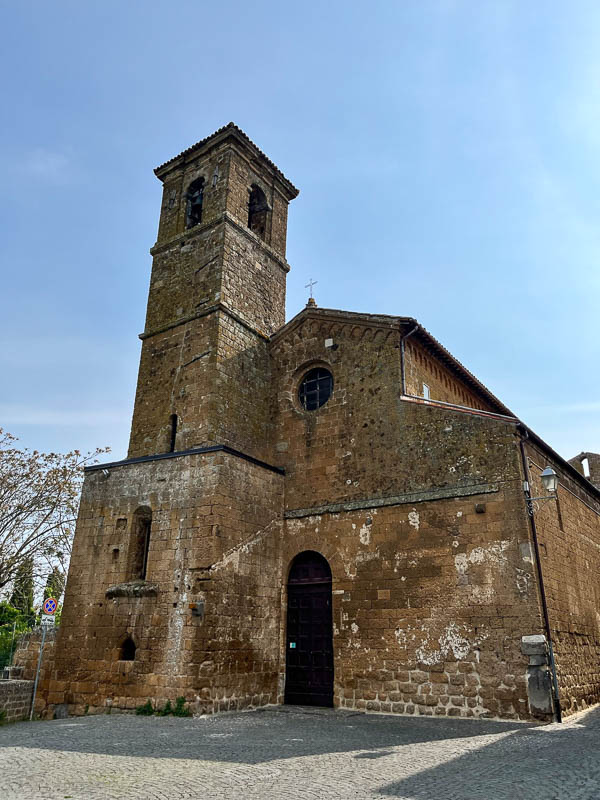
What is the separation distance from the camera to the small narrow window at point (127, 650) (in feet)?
39.6

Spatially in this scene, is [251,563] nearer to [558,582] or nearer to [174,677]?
[174,677]

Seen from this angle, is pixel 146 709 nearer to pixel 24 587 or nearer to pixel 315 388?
pixel 315 388

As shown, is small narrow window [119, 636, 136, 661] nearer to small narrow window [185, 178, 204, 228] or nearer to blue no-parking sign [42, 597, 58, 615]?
blue no-parking sign [42, 597, 58, 615]

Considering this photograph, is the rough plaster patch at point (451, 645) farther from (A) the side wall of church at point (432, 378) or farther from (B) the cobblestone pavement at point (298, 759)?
(A) the side wall of church at point (432, 378)

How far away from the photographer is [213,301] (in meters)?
15.4

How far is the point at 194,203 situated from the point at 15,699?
1371 cm

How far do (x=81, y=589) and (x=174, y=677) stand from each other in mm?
3366

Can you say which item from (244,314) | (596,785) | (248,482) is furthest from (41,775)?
(244,314)

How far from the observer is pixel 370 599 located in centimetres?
1242

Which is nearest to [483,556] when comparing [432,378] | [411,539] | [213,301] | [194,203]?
[411,539]

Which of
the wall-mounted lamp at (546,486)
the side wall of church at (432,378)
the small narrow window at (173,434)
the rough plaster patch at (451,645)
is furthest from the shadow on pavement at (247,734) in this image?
the side wall of church at (432,378)

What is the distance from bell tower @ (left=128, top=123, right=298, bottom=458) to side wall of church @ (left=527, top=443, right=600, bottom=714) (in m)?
6.84

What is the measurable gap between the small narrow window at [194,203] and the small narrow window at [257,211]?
1.53 m

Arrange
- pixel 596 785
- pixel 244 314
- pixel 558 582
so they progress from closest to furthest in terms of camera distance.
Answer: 1. pixel 596 785
2. pixel 558 582
3. pixel 244 314
